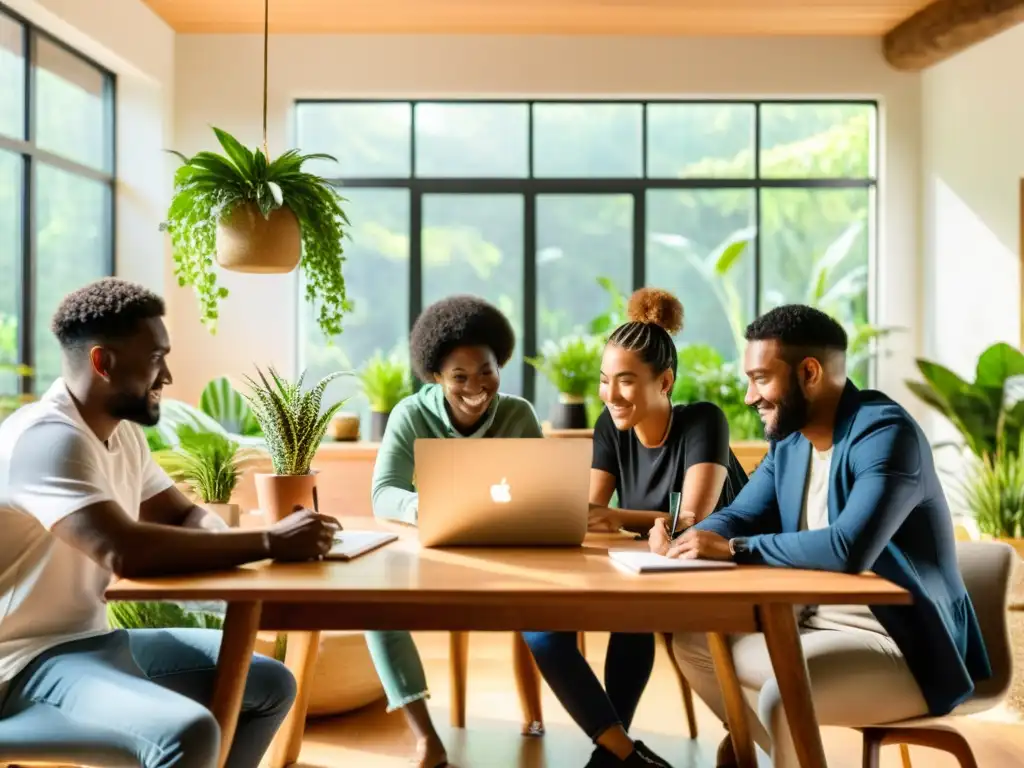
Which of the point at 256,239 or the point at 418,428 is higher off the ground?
the point at 256,239

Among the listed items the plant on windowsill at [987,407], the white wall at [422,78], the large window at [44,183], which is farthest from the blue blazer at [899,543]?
the white wall at [422,78]

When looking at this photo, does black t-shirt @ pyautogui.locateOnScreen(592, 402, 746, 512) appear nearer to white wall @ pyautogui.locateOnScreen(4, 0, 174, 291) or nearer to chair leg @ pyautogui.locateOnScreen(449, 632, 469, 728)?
chair leg @ pyautogui.locateOnScreen(449, 632, 469, 728)

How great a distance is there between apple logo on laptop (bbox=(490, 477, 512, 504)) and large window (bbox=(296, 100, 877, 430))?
14.2 feet

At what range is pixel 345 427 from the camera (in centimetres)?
576

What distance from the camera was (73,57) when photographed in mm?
5504

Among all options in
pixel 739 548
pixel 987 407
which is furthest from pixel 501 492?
pixel 987 407

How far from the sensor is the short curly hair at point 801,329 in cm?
226

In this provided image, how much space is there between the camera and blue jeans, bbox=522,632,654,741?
8.48ft

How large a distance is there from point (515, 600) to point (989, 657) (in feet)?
3.74

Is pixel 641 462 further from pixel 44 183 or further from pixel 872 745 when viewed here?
pixel 44 183

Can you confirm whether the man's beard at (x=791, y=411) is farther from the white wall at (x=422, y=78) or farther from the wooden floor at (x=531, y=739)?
the white wall at (x=422, y=78)

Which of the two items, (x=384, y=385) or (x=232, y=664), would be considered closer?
(x=232, y=664)

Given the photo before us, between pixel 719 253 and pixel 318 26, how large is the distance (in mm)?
2707

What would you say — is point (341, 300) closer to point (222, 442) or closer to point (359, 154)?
point (222, 442)
